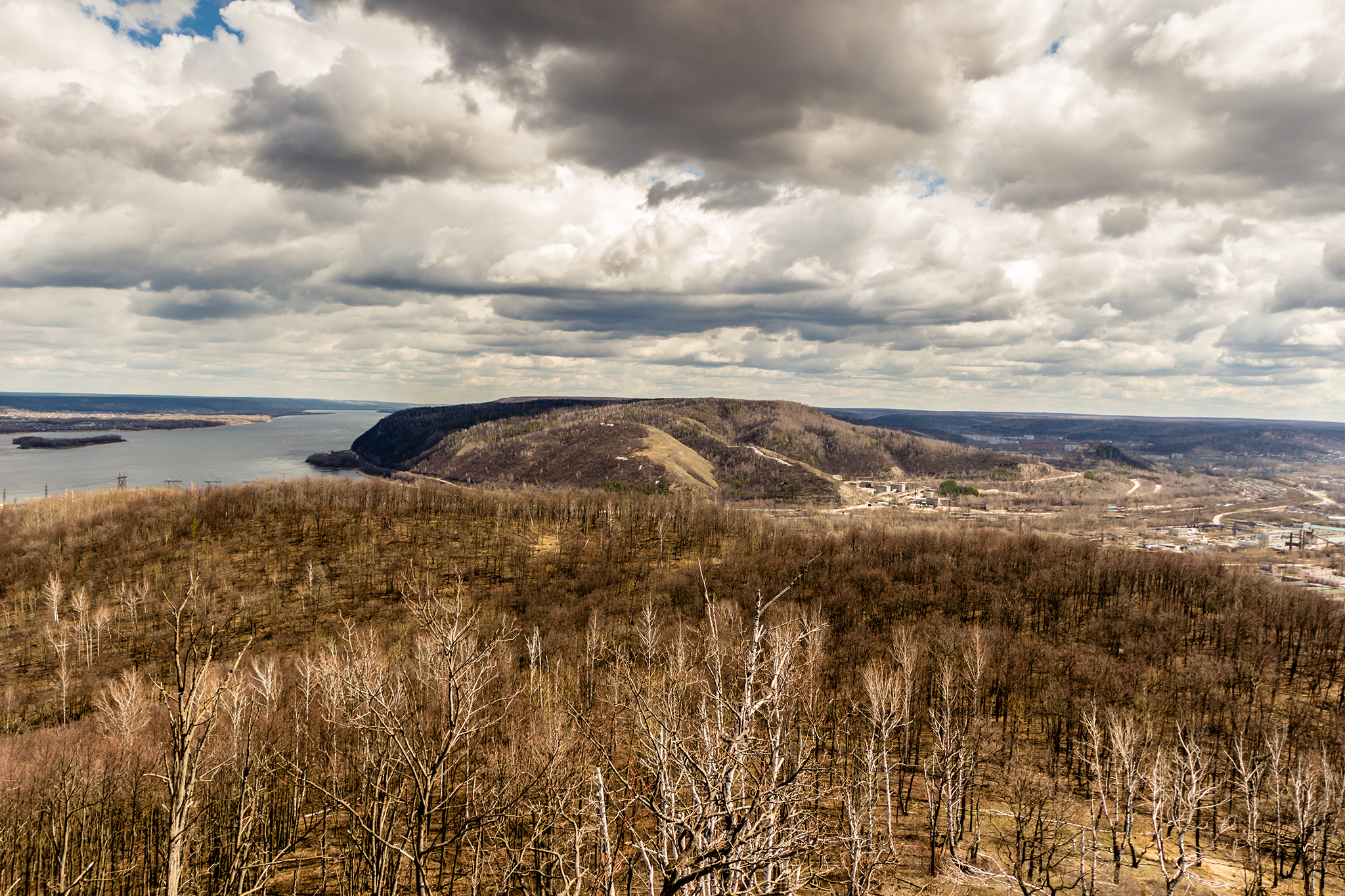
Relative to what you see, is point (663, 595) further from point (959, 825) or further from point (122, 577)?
point (122, 577)

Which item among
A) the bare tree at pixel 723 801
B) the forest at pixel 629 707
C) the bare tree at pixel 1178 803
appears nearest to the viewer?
the bare tree at pixel 723 801

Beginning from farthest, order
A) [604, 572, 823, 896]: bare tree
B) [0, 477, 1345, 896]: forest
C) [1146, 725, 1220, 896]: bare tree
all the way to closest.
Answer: [1146, 725, 1220, 896]: bare tree
[0, 477, 1345, 896]: forest
[604, 572, 823, 896]: bare tree

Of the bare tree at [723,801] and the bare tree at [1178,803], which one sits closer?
the bare tree at [723,801]

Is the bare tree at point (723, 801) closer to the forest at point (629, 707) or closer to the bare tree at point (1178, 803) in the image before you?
the forest at point (629, 707)

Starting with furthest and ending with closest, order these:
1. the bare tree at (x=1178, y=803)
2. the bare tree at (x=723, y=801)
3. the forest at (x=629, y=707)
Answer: the bare tree at (x=1178, y=803), the forest at (x=629, y=707), the bare tree at (x=723, y=801)

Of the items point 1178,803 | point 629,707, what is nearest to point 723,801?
point 629,707

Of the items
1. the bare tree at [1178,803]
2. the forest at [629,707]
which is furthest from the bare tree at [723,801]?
the bare tree at [1178,803]

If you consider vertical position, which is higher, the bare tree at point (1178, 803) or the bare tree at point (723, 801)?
the bare tree at point (723, 801)

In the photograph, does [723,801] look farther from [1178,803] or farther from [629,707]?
[1178,803]

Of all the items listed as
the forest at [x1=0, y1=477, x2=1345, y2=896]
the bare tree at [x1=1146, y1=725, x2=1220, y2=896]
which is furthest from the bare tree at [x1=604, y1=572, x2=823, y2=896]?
the bare tree at [x1=1146, y1=725, x2=1220, y2=896]

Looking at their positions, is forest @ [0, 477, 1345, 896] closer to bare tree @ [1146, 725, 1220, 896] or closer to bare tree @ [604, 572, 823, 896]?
bare tree @ [604, 572, 823, 896]
